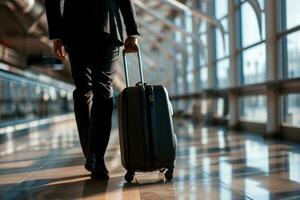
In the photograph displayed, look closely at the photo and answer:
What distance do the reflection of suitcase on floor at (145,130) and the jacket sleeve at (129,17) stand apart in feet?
1.66

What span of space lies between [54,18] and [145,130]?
3.60ft

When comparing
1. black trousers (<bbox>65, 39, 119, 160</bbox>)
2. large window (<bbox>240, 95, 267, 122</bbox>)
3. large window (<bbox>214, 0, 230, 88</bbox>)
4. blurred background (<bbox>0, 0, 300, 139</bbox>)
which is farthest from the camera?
large window (<bbox>214, 0, 230, 88</bbox>)

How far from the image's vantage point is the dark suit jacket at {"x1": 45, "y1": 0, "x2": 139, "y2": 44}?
3389 millimetres

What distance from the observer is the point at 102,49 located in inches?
135

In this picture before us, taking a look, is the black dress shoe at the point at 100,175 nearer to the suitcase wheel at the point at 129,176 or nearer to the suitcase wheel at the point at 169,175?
the suitcase wheel at the point at 129,176

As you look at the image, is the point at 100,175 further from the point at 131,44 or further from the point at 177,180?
the point at 131,44

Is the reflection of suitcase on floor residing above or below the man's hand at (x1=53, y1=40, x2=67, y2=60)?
below

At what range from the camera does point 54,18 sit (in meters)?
3.42

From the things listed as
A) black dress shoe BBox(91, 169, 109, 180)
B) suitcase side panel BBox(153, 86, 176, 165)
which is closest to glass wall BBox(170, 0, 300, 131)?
suitcase side panel BBox(153, 86, 176, 165)

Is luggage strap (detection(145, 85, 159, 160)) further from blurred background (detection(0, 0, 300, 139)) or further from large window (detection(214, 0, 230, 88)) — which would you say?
large window (detection(214, 0, 230, 88))

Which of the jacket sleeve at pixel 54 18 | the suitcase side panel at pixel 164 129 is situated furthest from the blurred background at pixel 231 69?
the jacket sleeve at pixel 54 18

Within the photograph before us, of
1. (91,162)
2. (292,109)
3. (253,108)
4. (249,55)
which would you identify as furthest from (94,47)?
(249,55)

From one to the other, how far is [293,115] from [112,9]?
5.67 metres

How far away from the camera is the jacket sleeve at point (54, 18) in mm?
3414
